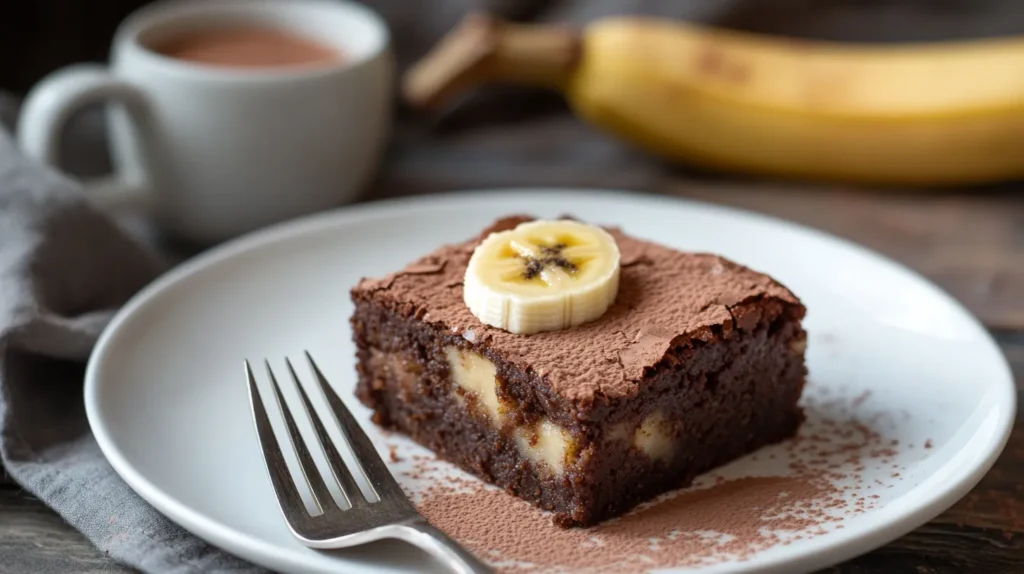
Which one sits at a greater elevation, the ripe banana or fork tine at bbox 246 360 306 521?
the ripe banana

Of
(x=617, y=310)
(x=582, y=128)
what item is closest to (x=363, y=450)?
(x=617, y=310)

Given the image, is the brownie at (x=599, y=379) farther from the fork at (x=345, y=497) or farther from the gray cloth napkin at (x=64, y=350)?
the gray cloth napkin at (x=64, y=350)

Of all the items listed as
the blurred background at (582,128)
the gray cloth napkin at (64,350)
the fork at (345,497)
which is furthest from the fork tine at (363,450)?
the blurred background at (582,128)

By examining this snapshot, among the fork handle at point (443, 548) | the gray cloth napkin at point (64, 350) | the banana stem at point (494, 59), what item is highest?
the banana stem at point (494, 59)

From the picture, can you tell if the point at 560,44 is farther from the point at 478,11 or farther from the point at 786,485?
the point at 786,485

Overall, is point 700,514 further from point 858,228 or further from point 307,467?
point 858,228

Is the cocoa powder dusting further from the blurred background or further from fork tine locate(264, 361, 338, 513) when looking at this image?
the blurred background

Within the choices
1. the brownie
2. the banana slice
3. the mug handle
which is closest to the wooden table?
the brownie
